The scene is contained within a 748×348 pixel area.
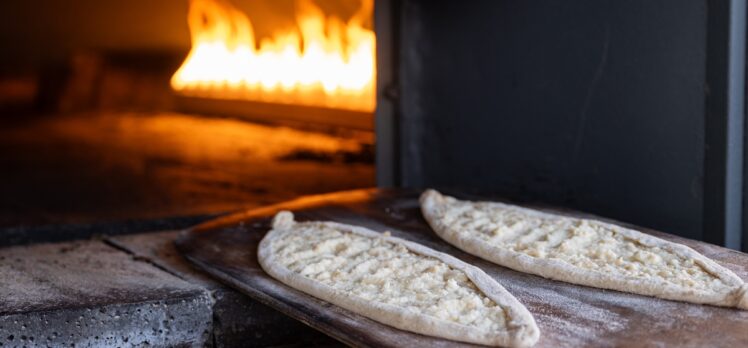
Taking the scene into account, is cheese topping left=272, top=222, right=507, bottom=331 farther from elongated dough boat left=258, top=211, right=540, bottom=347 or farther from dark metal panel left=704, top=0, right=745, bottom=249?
dark metal panel left=704, top=0, right=745, bottom=249

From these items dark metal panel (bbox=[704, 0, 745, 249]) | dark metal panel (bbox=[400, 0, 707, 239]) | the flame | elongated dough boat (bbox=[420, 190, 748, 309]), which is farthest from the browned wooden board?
the flame

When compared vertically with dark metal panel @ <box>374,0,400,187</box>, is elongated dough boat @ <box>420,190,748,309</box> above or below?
below

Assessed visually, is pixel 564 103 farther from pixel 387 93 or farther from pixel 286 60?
pixel 286 60

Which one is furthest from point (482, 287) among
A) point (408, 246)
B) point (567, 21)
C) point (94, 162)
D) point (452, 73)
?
point (94, 162)

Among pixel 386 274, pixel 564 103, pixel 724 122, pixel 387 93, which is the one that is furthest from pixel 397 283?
pixel 387 93

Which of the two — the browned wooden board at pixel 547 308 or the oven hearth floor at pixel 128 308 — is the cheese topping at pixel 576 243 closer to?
the browned wooden board at pixel 547 308

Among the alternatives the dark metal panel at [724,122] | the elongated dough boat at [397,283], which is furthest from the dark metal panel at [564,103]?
the elongated dough boat at [397,283]
